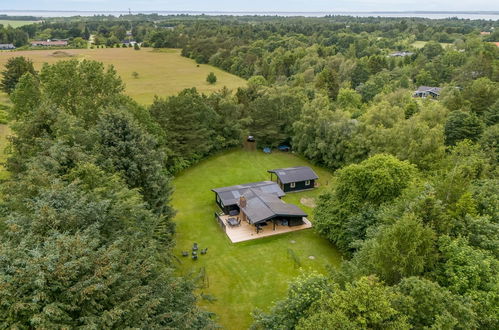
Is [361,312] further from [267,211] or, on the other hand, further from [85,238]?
[267,211]

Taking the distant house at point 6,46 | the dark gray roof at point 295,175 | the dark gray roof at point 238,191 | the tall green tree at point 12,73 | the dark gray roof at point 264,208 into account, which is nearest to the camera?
the dark gray roof at point 264,208

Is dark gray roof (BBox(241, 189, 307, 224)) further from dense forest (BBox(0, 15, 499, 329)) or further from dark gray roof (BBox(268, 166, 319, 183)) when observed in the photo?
dark gray roof (BBox(268, 166, 319, 183))

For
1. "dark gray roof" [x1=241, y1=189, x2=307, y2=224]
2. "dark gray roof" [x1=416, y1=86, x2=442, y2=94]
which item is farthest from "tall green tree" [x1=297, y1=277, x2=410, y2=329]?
"dark gray roof" [x1=416, y1=86, x2=442, y2=94]

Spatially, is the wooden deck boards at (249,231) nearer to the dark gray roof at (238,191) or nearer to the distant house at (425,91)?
the dark gray roof at (238,191)

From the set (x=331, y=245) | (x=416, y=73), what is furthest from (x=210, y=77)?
(x=331, y=245)

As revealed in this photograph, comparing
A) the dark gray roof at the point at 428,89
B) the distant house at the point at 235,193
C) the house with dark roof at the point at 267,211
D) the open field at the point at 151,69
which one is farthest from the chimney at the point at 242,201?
the dark gray roof at the point at 428,89

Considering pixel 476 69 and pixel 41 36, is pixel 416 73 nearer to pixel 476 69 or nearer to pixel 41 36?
pixel 476 69
